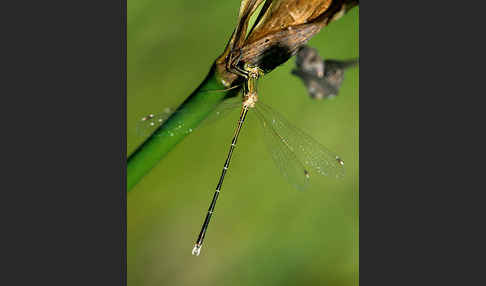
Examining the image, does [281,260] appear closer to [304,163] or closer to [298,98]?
[304,163]

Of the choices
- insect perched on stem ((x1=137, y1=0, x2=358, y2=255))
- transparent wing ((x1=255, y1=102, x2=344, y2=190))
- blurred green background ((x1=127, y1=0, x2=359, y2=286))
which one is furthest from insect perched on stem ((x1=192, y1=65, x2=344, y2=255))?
insect perched on stem ((x1=137, y1=0, x2=358, y2=255))

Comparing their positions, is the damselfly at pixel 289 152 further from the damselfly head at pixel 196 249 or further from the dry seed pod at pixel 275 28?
the dry seed pod at pixel 275 28

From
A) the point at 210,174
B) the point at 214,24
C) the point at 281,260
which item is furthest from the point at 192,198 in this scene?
the point at 214,24

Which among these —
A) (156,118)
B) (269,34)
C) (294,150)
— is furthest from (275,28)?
(294,150)

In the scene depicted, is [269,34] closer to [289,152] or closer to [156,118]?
[156,118]

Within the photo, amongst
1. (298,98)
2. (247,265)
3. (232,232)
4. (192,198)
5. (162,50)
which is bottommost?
(247,265)

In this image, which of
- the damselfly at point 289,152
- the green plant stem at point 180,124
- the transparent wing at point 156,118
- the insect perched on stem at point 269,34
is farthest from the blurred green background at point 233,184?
the green plant stem at point 180,124
